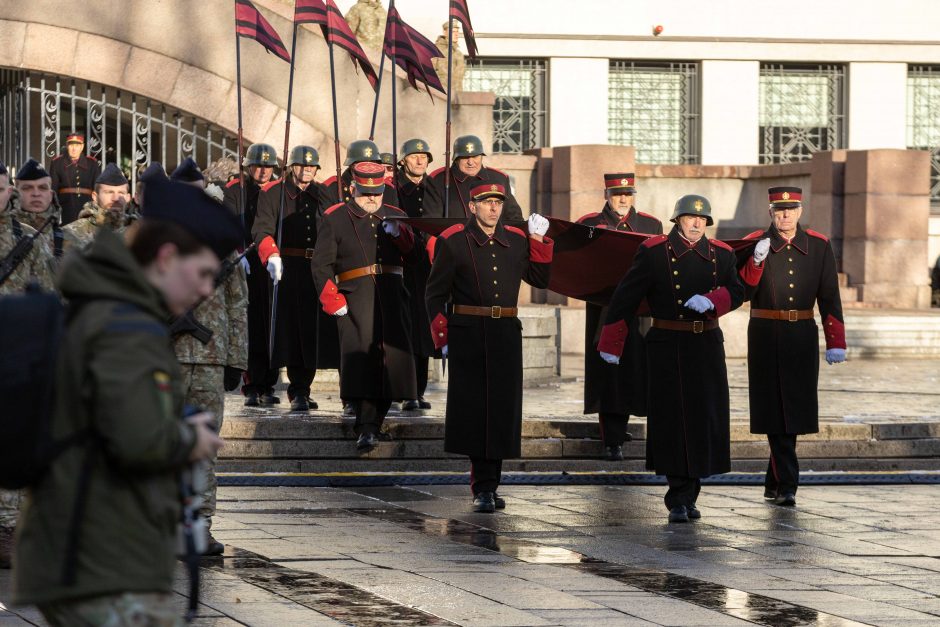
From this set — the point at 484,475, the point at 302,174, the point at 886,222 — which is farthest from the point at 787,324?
the point at 886,222

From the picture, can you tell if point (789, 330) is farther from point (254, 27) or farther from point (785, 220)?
point (254, 27)

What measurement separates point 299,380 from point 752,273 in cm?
384

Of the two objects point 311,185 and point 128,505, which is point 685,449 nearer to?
point 311,185

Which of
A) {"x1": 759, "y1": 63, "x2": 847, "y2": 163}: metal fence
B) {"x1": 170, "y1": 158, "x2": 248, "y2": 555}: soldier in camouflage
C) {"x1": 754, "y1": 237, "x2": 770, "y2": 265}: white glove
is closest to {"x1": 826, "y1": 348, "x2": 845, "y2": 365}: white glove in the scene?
{"x1": 754, "y1": 237, "x2": 770, "y2": 265}: white glove

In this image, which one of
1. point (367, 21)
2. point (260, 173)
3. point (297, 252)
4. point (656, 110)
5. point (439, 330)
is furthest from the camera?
point (656, 110)

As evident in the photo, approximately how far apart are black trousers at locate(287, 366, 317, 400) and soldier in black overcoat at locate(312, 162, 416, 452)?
4.32 ft

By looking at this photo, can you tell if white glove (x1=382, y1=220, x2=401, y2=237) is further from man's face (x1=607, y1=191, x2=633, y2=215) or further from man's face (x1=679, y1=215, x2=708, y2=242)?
man's face (x1=679, y1=215, x2=708, y2=242)

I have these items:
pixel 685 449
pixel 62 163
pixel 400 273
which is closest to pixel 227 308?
pixel 685 449

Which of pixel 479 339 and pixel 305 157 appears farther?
pixel 305 157

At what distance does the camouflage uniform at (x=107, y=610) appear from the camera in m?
3.79

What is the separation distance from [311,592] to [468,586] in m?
0.65

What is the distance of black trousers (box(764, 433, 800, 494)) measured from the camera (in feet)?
33.7

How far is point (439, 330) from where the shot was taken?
403 inches

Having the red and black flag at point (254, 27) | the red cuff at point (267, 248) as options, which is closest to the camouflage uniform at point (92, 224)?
the red cuff at point (267, 248)
